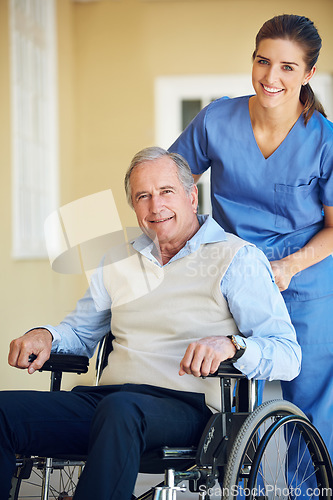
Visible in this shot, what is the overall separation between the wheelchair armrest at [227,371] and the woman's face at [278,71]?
77 cm

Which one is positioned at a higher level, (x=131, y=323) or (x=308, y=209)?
(x=308, y=209)

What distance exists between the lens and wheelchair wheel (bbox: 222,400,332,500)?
1.48 metres

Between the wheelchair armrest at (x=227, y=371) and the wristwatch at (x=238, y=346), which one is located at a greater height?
the wristwatch at (x=238, y=346)

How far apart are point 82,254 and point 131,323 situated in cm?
45

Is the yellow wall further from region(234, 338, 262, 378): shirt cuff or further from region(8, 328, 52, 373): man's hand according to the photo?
region(234, 338, 262, 378): shirt cuff

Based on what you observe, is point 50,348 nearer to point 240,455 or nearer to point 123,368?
point 123,368

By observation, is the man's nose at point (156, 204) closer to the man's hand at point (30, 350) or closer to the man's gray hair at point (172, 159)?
the man's gray hair at point (172, 159)

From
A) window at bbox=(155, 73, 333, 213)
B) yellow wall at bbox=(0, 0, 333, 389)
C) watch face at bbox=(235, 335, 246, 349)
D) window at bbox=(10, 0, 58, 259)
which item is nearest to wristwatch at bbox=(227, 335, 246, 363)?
watch face at bbox=(235, 335, 246, 349)

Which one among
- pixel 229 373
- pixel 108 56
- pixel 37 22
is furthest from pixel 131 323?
pixel 108 56

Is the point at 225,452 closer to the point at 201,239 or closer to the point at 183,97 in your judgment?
the point at 201,239

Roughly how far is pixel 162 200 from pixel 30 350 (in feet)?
1.73

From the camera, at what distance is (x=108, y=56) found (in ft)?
20.1

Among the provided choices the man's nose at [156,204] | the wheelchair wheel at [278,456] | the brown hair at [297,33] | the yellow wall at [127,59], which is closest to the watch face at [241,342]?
the wheelchair wheel at [278,456]

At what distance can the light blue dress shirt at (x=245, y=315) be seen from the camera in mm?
1641
